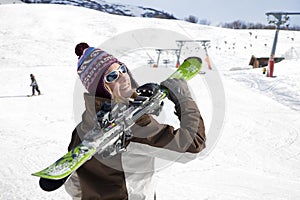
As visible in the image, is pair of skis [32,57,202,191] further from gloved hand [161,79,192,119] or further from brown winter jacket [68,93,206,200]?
gloved hand [161,79,192,119]

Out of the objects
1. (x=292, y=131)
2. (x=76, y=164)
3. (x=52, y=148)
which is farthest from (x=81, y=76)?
(x=292, y=131)

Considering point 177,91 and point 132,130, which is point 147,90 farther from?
point 132,130

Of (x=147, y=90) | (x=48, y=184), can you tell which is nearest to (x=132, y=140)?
(x=147, y=90)

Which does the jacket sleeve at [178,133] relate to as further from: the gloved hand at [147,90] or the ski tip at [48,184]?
the ski tip at [48,184]

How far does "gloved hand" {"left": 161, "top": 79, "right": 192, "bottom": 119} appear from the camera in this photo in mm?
1757

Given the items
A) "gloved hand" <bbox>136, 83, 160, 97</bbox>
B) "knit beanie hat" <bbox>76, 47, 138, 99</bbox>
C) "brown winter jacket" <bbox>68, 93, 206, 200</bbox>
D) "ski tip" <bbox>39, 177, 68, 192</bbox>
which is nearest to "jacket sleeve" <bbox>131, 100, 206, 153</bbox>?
"brown winter jacket" <bbox>68, 93, 206, 200</bbox>

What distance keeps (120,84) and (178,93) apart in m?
0.35

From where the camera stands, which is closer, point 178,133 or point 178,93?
point 178,133

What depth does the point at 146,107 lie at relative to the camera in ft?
5.67

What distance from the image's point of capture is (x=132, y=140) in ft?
5.32

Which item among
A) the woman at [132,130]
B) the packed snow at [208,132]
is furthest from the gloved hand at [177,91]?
the packed snow at [208,132]

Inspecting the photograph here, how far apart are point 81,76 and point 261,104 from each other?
10.7m

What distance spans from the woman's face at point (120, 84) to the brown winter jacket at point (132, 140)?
133 mm

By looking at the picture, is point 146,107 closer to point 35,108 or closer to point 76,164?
point 76,164
